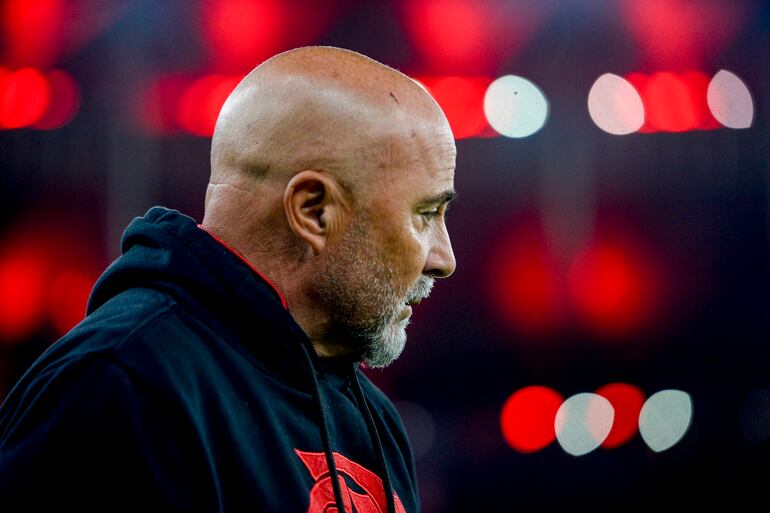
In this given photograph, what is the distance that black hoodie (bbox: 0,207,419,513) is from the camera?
1.13 m

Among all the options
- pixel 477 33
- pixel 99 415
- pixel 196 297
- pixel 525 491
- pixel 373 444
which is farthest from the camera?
pixel 477 33

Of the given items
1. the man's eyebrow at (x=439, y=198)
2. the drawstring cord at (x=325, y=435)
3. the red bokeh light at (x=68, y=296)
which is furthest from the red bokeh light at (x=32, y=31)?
the drawstring cord at (x=325, y=435)

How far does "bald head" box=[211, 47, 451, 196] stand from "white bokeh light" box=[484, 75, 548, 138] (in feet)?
13.8

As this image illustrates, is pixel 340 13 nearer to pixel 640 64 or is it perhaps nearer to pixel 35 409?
pixel 640 64

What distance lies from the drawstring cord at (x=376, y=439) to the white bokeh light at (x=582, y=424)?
3.74 meters

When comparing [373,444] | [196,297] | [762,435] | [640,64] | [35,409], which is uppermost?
[640,64]

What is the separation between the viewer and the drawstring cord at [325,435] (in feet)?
4.63

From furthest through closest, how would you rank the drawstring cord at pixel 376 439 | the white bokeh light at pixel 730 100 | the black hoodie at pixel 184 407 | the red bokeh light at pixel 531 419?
1. the white bokeh light at pixel 730 100
2. the red bokeh light at pixel 531 419
3. the drawstring cord at pixel 376 439
4. the black hoodie at pixel 184 407

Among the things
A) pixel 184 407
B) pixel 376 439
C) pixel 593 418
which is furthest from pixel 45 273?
pixel 184 407

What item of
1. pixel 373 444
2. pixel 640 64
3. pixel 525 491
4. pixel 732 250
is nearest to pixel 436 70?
pixel 640 64

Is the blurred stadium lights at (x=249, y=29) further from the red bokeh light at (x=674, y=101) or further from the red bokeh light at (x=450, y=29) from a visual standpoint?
the red bokeh light at (x=674, y=101)

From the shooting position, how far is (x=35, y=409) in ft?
3.85

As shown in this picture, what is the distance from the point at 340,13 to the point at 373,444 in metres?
4.21

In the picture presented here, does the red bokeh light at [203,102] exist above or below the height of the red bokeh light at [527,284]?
above
